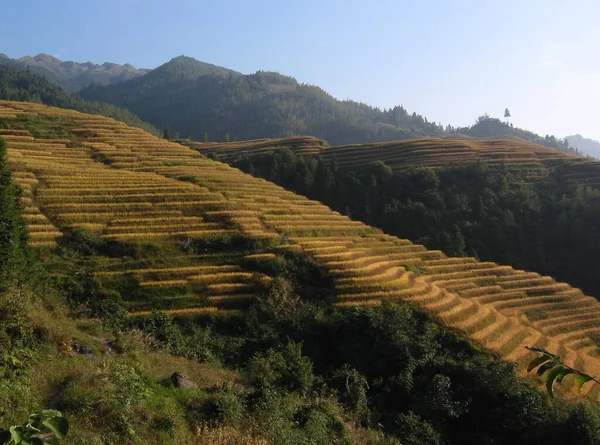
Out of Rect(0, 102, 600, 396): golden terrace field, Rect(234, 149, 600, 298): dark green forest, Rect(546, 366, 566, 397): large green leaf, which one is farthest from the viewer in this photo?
Rect(234, 149, 600, 298): dark green forest

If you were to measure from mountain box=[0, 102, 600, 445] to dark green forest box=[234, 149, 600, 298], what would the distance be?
20166 millimetres

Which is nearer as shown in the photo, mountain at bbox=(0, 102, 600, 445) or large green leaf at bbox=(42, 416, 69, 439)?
large green leaf at bbox=(42, 416, 69, 439)

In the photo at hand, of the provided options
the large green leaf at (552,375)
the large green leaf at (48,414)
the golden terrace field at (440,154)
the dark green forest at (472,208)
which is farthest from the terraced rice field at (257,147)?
the large green leaf at (552,375)

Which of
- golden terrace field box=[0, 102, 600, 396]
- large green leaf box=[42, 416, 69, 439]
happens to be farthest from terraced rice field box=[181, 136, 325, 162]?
large green leaf box=[42, 416, 69, 439]

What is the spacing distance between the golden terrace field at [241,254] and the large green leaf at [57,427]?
1983cm

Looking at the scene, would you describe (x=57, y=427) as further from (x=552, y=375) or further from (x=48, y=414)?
(x=552, y=375)

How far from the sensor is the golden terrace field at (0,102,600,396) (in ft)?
80.1

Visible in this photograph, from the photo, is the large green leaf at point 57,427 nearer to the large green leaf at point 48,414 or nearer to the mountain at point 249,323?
the large green leaf at point 48,414

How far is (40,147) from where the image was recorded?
40625 mm

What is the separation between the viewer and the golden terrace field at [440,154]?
6944 centimetres

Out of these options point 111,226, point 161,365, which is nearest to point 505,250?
point 111,226

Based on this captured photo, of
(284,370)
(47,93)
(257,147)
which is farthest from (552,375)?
(47,93)

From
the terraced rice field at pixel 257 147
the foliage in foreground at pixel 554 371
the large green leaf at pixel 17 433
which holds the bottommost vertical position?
the large green leaf at pixel 17 433

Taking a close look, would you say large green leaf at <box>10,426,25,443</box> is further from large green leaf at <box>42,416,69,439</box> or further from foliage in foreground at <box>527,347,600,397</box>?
foliage in foreground at <box>527,347,600,397</box>
